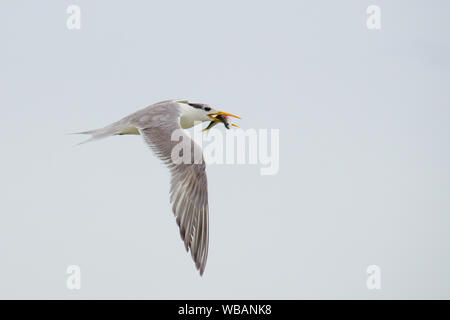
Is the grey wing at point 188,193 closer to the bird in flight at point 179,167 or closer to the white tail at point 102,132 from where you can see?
the bird in flight at point 179,167

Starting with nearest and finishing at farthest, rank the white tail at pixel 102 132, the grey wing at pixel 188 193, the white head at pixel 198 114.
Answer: the grey wing at pixel 188 193
the white tail at pixel 102 132
the white head at pixel 198 114

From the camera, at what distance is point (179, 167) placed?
724cm

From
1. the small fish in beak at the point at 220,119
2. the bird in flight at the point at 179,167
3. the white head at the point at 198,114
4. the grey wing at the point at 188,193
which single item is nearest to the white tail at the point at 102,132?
the bird in flight at the point at 179,167

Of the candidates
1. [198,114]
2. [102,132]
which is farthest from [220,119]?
[102,132]

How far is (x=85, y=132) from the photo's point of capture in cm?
814

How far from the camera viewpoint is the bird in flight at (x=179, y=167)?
693 centimetres

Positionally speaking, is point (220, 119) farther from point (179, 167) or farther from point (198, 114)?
point (179, 167)

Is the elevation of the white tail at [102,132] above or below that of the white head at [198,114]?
below

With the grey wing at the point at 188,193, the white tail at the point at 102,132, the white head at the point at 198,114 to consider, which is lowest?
the grey wing at the point at 188,193

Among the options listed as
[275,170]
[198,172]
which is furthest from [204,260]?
[275,170]

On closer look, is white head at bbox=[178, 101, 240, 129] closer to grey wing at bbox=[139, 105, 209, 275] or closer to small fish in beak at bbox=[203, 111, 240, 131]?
small fish in beak at bbox=[203, 111, 240, 131]

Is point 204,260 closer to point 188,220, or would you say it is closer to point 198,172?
point 188,220

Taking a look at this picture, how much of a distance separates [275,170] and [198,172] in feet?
3.59

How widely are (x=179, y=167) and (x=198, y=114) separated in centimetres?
158
